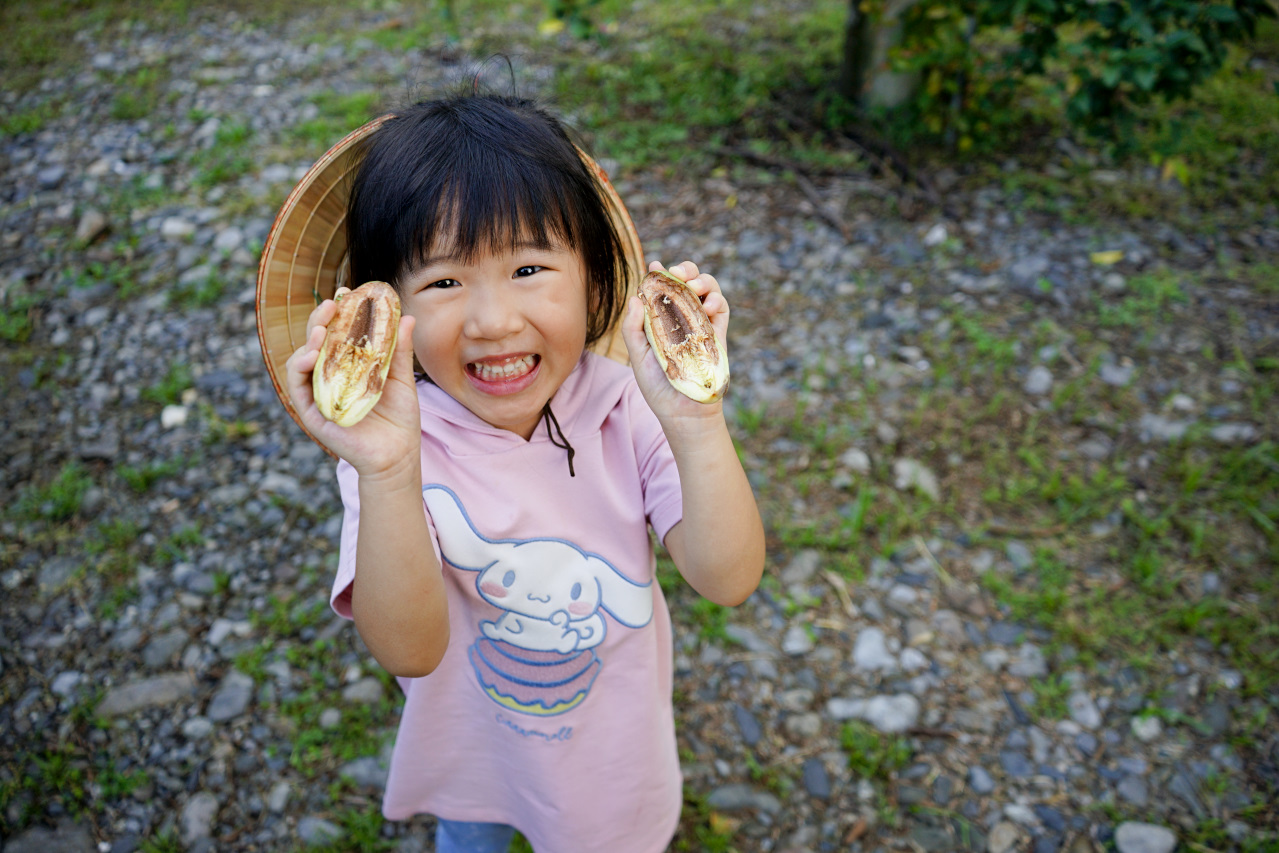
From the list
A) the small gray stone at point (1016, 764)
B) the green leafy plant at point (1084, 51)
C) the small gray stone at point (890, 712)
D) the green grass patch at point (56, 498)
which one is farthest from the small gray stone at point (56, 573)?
the green leafy plant at point (1084, 51)

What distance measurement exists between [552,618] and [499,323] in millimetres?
562

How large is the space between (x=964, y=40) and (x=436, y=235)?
3908mm

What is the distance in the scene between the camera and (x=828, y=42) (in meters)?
5.99

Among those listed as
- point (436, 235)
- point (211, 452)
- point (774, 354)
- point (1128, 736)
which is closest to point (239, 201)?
point (211, 452)

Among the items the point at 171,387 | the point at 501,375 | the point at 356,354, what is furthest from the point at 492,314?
the point at 171,387

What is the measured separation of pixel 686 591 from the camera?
3.07 metres

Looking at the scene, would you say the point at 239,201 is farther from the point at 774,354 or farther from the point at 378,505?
the point at 378,505

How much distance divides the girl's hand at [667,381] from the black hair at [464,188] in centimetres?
21

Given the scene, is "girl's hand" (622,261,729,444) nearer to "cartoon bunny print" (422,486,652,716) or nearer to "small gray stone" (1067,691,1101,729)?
"cartoon bunny print" (422,486,652,716)

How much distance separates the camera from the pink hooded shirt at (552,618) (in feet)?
5.00

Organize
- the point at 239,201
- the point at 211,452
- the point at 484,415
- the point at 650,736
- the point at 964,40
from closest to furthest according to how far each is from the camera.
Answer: the point at 484,415, the point at 650,736, the point at 211,452, the point at 964,40, the point at 239,201

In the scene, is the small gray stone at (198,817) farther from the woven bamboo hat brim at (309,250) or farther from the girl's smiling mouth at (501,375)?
the girl's smiling mouth at (501,375)

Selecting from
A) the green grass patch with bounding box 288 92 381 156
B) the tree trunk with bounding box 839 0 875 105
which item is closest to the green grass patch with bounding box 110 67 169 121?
the green grass patch with bounding box 288 92 381 156

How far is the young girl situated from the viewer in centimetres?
136
